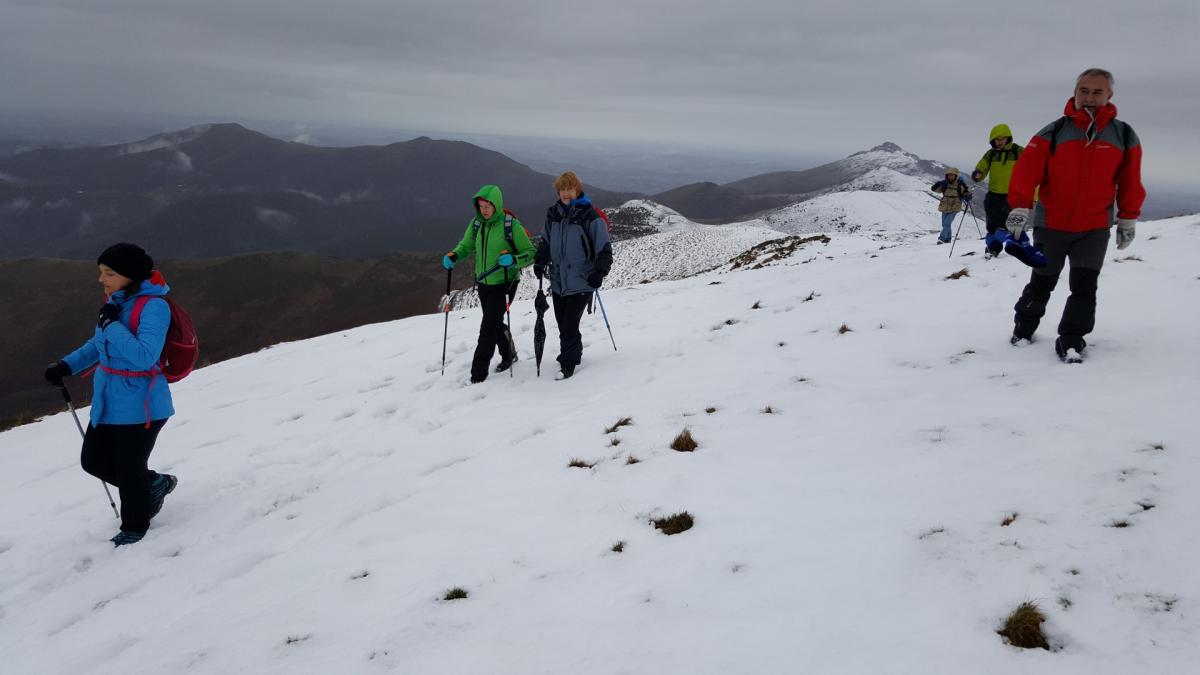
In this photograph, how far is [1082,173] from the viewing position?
21.6 ft

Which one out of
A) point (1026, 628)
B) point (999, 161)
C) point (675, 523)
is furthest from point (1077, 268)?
point (999, 161)

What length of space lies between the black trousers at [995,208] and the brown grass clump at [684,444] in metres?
13.4

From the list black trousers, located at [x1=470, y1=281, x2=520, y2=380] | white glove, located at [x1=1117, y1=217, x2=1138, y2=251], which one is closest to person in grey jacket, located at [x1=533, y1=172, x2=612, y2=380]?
black trousers, located at [x1=470, y1=281, x2=520, y2=380]

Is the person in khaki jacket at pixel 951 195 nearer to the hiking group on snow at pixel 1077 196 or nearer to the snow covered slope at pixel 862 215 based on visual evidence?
the hiking group on snow at pixel 1077 196

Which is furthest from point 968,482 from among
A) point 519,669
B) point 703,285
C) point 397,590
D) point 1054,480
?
point 703,285

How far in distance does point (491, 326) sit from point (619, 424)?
158 inches

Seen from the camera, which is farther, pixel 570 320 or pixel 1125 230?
pixel 570 320

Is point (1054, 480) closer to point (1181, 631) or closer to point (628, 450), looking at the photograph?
point (1181, 631)

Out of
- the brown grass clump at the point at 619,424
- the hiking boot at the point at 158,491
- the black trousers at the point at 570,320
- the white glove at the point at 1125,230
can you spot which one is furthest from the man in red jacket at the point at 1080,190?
the hiking boot at the point at 158,491

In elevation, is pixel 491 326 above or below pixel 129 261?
below

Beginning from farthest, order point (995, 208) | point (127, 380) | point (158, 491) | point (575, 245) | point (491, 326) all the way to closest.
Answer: point (995, 208) < point (491, 326) < point (575, 245) < point (158, 491) < point (127, 380)

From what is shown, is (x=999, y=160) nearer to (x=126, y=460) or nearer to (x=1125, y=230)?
(x=1125, y=230)

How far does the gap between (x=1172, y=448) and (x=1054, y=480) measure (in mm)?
1084

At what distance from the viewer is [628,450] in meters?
6.52
